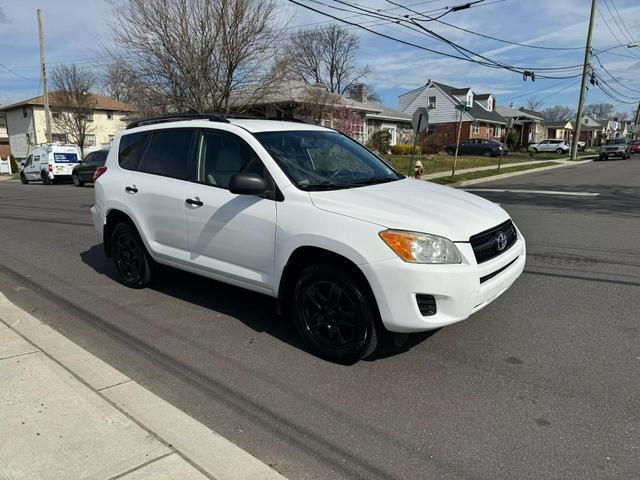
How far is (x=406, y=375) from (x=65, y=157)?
25.0 metres

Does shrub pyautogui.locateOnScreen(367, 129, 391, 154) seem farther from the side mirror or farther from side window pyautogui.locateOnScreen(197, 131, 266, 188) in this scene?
the side mirror

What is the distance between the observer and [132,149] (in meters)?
5.73

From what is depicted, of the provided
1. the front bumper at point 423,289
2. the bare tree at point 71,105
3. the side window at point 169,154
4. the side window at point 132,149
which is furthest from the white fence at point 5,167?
the front bumper at point 423,289

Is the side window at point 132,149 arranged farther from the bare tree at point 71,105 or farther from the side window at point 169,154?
the bare tree at point 71,105

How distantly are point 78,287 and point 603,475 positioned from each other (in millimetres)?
5549

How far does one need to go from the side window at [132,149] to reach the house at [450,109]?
50373 millimetres

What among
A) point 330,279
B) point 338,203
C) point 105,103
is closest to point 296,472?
point 330,279

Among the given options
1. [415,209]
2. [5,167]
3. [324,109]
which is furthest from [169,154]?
[5,167]

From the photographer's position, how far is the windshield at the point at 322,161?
4176mm

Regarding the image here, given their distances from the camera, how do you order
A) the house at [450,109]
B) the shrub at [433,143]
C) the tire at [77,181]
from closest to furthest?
the tire at [77,181], the shrub at [433,143], the house at [450,109]

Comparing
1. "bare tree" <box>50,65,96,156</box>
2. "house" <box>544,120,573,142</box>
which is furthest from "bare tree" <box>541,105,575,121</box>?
"bare tree" <box>50,65,96,156</box>

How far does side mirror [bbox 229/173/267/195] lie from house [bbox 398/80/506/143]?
170 ft

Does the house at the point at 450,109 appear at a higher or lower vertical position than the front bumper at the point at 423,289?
higher

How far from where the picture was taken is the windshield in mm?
4176
